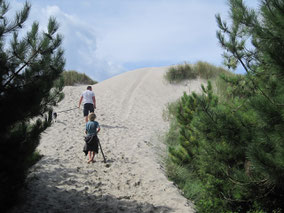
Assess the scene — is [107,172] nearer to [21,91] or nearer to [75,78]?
[21,91]

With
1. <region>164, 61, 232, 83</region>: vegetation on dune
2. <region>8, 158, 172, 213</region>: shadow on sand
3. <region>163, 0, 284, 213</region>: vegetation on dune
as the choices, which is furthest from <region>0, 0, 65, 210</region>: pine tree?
<region>164, 61, 232, 83</region>: vegetation on dune

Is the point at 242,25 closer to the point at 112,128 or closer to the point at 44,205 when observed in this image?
the point at 44,205

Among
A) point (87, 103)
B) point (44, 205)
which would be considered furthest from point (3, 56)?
point (87, 103)

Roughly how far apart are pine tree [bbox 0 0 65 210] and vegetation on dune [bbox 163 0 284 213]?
282 cm

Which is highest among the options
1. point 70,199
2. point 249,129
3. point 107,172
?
point 249,129

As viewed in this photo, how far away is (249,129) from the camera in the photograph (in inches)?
196

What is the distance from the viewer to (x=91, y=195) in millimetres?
6402

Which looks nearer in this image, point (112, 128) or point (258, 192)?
point (258, 192)

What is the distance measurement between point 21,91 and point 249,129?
396 centimetres

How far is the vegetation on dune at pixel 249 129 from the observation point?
12.9ft

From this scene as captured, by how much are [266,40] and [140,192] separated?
4461mm

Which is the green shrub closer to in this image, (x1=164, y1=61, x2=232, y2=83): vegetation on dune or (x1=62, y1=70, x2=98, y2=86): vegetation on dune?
(x1=164, y1=61, x2=232, y2=83): vegetation on dune

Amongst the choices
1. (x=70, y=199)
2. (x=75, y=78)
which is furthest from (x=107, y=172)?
(x=75, y=78)

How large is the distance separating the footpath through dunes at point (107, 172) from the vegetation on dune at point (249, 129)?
1090 millimetres
